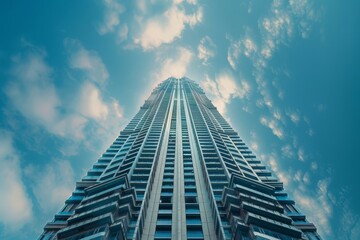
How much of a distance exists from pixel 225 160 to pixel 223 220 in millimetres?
20920

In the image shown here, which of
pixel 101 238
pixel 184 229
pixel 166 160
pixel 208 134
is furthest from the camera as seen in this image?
pixel 208 134

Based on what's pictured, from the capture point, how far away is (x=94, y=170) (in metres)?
60.7

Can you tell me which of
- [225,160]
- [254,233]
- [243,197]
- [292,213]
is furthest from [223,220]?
[225,160]

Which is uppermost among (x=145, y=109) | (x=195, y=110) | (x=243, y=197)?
(x=145, y=109)

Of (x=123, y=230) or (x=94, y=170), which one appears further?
(x=94, y=170)

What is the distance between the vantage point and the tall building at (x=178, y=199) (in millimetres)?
35484

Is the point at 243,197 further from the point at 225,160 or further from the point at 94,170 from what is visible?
the point at 94,170

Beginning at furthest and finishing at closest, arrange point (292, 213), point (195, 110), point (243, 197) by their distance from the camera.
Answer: point (195, 110) < point (292, 213) < point (243, 197)

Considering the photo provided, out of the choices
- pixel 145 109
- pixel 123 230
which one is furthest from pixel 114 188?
pixel 145 109

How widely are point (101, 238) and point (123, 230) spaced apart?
139 inches

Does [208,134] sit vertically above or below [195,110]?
below

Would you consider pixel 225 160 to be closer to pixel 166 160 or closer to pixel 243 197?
Result: pixel 166 160

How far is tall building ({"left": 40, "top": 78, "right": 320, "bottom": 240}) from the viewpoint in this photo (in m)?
35.5

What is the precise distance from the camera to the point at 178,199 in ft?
153
